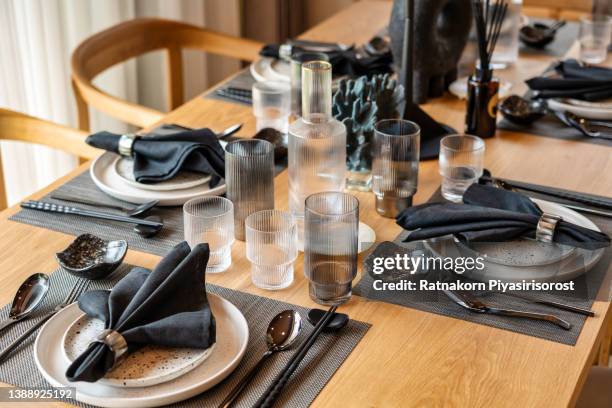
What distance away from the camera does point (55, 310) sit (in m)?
1.24

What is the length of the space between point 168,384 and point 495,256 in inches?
21.3

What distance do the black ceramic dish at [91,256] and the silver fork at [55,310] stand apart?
18mm

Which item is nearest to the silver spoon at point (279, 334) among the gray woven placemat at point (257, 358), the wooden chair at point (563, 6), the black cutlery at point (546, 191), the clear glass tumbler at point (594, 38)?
the gray woven placemat at point (257, 358)

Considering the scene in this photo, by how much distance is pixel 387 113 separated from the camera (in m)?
1.67

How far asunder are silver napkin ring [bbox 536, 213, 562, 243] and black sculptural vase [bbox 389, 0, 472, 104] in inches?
30.9

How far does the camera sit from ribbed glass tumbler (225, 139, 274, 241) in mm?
1422

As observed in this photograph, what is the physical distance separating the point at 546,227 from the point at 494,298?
0.43 feet

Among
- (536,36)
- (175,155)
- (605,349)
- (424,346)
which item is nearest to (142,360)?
(424,346)

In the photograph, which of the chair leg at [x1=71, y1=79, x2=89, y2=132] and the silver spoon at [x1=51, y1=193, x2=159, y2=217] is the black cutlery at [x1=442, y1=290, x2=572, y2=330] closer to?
the silver spoon at [x1=51, y1=193, x2=159, y2=217]

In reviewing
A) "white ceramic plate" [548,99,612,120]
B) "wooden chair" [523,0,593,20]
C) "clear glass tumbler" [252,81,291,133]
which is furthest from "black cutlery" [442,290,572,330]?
"wooden chair" [523,0,593,20]

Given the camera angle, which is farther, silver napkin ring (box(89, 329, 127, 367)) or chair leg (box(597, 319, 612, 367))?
chair leg (box(597, 319, 612, 367))

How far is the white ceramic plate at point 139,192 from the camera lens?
1.55 meters

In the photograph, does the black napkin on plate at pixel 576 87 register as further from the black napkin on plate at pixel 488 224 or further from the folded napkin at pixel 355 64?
the black napkin on plate at pixel 488 224

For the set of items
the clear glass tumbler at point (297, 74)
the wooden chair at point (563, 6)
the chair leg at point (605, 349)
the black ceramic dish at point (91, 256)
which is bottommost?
the chair leg at point (605, 349)
